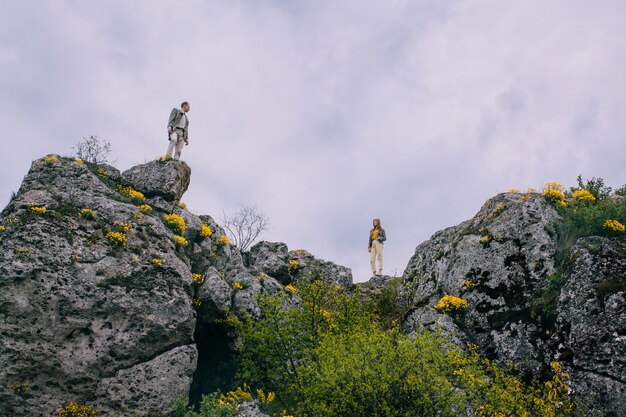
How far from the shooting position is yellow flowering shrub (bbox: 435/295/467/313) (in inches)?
761

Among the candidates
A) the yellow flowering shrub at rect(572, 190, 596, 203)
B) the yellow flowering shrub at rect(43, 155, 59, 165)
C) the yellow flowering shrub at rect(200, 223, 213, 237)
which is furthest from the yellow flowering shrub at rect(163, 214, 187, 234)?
the yellow flowering shrub at rect(572, 190, 596, 203)

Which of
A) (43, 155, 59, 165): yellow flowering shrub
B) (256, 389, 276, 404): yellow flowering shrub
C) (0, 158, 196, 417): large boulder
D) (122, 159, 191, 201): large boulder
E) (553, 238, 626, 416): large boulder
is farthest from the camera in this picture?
(122, 159, 191, 201): large boulder

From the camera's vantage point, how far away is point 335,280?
31766mm

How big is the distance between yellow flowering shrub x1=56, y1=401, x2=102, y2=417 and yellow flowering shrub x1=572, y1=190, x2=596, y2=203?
2272 cm

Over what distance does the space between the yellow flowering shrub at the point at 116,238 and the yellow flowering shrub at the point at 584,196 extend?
21.3m

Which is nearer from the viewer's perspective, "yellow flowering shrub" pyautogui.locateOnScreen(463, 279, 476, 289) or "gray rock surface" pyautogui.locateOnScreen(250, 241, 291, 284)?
"yellow flowering shrub" pyautogui.locateOnScreen(463, 279, 476, 289)

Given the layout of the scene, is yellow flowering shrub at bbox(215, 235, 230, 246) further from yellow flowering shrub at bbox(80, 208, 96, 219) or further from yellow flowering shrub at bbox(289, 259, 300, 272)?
yellow flowering shrub at bbox(80, 208, 96, 219)

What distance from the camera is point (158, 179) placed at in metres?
25.7

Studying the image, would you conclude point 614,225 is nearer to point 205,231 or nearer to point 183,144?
point 205,231

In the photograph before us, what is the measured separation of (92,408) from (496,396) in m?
13.5

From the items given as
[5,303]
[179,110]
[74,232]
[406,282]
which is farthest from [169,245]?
[406,282]

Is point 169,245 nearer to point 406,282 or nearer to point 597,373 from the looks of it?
point 406,282

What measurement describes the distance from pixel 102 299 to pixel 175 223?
258 inches

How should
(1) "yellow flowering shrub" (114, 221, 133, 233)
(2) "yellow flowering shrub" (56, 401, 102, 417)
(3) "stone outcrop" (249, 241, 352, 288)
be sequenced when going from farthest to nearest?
(3) "stone outcrop" (249, 241, 352, 288), (1) "yellow flowering shrub" (114, 221, 133, 233), (2) "yellow flowering shrub" (56, 401, 102, 417)
